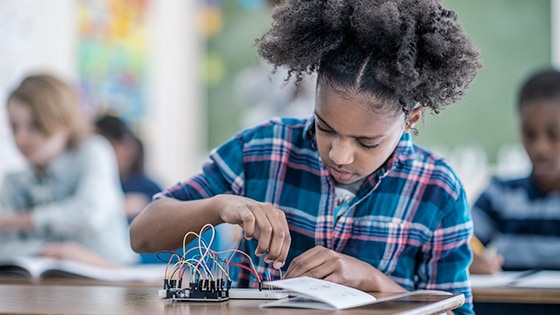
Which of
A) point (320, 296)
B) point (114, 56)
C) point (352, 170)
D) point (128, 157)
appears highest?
point (114, 56)

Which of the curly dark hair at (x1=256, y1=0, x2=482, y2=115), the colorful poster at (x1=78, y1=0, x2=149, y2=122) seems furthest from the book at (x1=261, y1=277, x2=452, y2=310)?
the colorful poster at (x1=78, y1=0, x2=149, y2=122)

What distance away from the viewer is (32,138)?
3008mm

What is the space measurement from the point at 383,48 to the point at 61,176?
191cm

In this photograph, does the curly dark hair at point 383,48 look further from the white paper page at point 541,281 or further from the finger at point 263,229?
the white paper page at point 541,281

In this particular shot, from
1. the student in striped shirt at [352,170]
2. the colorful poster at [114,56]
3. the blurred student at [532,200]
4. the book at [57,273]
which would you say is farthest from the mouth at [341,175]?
the colorful poster at [114,56]

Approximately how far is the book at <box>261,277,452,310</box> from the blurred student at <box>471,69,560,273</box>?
1.38 meters

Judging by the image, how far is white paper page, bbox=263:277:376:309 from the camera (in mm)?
1129

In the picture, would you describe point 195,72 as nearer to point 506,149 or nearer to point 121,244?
point 506,149

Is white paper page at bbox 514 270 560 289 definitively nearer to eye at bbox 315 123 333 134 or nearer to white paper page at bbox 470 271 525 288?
white paper page at bbox 470 271 525 288

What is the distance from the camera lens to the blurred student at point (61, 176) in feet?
9.70

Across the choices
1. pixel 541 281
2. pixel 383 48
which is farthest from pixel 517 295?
pixel 383 48

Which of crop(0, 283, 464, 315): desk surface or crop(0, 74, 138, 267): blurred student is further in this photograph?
crop(0, 74, 138, 267): blurred student

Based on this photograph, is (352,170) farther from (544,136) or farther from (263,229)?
(544,136)

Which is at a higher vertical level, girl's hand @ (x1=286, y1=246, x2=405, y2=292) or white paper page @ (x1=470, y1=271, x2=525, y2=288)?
white paper page @ (x1=470, y1=271, x2=525, y2=288)
